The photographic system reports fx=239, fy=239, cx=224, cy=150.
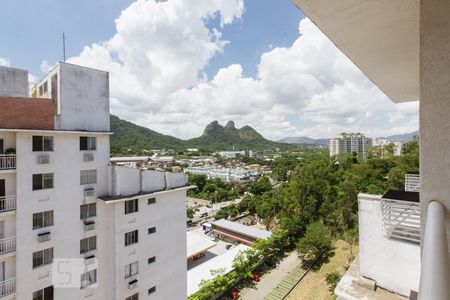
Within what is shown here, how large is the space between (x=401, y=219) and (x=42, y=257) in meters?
8.41

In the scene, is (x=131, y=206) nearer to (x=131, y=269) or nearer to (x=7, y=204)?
(x=131, y=269)

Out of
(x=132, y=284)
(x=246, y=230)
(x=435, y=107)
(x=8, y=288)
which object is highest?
(x=435, y=107)

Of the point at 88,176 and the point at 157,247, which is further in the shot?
the point at 157,247

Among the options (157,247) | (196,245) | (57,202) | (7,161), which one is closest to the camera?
(7,161)

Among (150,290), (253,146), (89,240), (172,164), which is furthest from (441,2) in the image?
(253,146)

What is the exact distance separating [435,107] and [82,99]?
7.82 m

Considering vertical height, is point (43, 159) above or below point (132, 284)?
above

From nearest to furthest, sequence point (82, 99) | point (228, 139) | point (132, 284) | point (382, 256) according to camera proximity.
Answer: point (382, 256) < point (82, 99) < point (132, 284) < point (228, 139)

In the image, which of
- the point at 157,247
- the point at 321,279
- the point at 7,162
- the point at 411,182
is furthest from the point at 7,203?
the point at 321,279

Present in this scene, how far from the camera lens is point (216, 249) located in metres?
20.4

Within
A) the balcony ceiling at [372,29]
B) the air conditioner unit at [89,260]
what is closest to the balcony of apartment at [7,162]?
the air conditioner unit at [89,260]

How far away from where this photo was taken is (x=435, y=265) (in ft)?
2.26

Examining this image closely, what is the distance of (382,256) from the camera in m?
5.30

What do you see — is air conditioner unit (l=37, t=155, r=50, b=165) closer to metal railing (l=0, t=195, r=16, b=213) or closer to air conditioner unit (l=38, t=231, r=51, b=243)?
metal railing (l=0, t=195, r=16, b=213)
